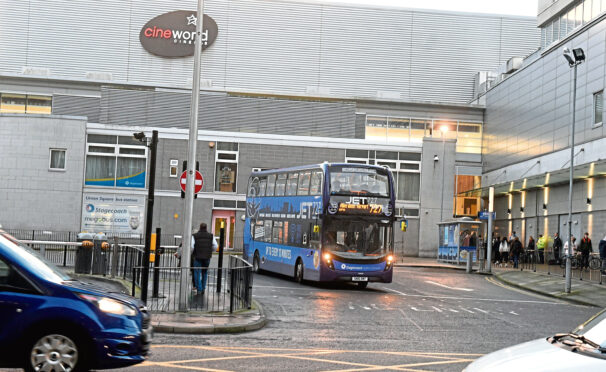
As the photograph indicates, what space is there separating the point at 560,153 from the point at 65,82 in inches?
1399

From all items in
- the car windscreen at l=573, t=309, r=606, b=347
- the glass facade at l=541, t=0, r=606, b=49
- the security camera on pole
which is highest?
the glass facade at l=541, t=0, r=606, b=49

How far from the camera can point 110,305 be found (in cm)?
831

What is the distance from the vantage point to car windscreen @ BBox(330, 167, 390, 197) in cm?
2473

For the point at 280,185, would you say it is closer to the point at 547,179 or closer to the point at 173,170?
the point at 173,170

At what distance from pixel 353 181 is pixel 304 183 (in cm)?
223

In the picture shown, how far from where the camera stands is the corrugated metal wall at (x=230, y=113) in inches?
2018

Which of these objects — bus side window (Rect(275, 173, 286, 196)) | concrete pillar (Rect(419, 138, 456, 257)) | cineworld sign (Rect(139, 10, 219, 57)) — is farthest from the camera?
cineworld sign (Rect(139, 10, 219, 57))

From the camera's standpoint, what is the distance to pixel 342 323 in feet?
52.3

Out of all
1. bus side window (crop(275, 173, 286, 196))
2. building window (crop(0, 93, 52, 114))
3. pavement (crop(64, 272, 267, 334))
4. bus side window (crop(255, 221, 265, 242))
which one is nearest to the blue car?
pavement (crop(64, 272, 267, 334))

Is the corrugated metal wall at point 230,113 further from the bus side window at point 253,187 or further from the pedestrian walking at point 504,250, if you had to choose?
the bus side window at point 253,187

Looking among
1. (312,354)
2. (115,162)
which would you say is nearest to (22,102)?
(115,162)

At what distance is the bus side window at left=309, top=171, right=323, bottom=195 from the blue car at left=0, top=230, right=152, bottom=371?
55.7 ft

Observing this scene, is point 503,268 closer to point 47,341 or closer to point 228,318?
point 228,318

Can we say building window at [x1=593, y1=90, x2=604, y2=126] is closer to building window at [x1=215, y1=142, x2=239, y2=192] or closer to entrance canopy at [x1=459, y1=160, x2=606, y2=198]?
entrance canopy at [x1=459, y1=160, x2=606, y2=198]
